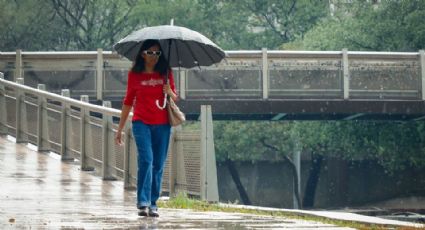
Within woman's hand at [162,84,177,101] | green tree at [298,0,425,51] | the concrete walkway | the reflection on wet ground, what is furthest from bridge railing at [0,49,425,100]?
woman's hand at [162,84,177,101]

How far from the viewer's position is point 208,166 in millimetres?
15930

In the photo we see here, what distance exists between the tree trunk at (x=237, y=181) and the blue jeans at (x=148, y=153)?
3817 cm

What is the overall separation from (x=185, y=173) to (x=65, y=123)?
594 centimetres

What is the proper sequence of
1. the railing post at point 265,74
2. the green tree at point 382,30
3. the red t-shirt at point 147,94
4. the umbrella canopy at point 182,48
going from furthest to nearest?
the green tree at point 382,30, the railing post at point 265,74, the umbrella canopy at point 182,48, the red t-shirt at point 147,94

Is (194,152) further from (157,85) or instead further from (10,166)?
(10,166)

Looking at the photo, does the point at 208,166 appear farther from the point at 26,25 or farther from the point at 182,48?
the point at 26,25

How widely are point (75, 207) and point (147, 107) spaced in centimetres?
182

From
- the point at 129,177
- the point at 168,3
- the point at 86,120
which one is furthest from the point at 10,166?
the point at 168,3

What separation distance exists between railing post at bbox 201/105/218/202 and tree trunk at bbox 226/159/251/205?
3562 cm

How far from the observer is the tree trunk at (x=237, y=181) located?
2044 inches

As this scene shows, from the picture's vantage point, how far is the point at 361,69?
125ft

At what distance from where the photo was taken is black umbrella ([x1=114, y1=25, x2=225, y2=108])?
13.9 metres

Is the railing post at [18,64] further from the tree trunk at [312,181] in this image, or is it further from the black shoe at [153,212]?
the black shoe at [153,212]

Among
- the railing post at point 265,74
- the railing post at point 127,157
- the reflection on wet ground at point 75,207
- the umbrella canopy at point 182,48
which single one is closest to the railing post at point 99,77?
the railing post at point 265,74
